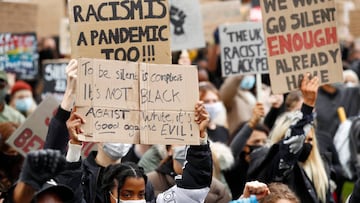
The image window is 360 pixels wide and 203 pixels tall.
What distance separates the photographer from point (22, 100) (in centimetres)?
1188

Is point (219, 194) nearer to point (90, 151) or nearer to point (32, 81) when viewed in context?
point (90, 151)

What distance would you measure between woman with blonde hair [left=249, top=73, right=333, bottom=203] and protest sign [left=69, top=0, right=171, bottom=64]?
1289mm

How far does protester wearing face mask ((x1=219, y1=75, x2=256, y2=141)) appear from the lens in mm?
11992

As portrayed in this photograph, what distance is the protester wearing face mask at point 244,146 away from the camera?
30.0ft

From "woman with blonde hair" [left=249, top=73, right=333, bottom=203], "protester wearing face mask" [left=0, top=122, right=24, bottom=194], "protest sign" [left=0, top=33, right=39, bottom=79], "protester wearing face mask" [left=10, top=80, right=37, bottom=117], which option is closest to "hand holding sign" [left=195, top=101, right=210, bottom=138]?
"woman with blonde hair" [left=249, top=73, right=333, bottom=203]

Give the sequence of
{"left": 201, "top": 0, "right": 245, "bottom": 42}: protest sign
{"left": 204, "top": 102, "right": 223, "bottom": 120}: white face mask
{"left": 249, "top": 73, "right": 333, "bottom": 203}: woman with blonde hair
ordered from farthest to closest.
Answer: {"left": 201, "top": 0, "right": 245, "bottom": 42}: protest sign → {"left": 204, "top": 102, "right": 223, "bottom": 120}: white face mask → {"left": 249, "top": 73, "right": 333, "bottom": 203}: woman with blonde hair

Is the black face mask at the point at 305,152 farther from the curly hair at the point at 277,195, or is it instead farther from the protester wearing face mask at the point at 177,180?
the protester wearing face mask at the point at 177,180

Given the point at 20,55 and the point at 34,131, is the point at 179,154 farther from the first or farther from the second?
the point at 20,55

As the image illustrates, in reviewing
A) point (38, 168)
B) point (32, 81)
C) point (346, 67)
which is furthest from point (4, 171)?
point (346, 67)

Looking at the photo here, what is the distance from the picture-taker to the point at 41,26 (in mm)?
18359

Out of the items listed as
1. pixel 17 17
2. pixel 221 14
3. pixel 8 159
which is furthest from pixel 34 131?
pixel 221 14

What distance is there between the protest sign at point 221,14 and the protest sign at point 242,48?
3040mm

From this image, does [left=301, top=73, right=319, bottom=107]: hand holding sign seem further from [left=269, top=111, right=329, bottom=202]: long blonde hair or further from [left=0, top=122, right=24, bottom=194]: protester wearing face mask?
[left=0, top=122, right=24, bottom=194]: protester wearing face mask

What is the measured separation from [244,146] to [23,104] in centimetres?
337
